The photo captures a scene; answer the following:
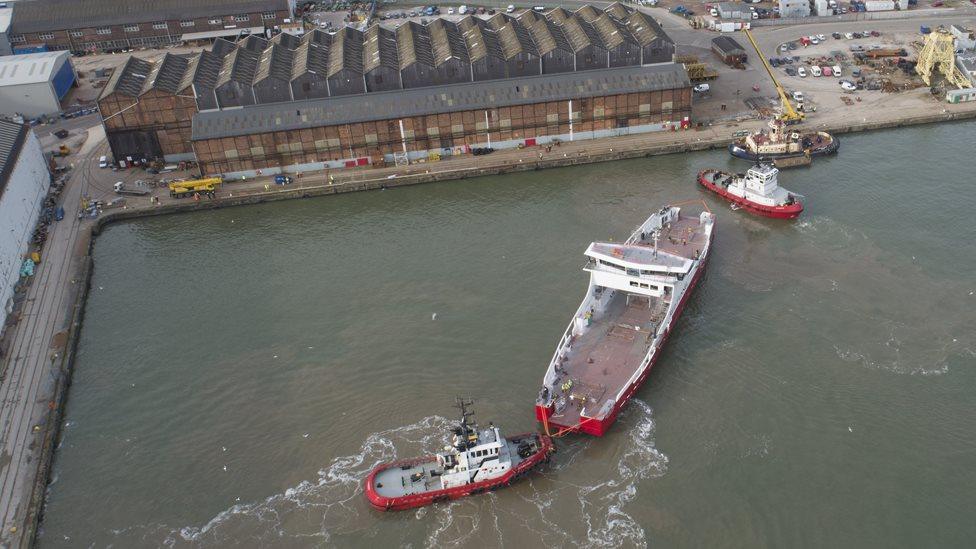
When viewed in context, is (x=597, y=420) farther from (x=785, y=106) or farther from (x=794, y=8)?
(x=794, y=8)

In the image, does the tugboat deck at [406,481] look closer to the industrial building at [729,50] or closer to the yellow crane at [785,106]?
the yellow crane at [785,106]

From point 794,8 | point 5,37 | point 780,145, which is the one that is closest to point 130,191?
point 5,37

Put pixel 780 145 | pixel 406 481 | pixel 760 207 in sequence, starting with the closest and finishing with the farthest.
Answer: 1. pixel 406 481
2. pixel 760 207
3. pixel 780 145

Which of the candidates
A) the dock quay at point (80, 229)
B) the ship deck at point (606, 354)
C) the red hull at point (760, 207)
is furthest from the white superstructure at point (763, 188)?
the ship deck at point (606, 354)

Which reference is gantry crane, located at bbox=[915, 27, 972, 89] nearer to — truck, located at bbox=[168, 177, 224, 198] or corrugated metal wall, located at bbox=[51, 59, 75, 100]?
truck, located at bbox=[168, 177, 224, 198]

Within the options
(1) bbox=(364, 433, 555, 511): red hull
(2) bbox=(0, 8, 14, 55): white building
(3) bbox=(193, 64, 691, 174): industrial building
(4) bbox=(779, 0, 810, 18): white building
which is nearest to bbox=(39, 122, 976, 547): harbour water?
(1) bbox=(364, 433, 555, 511): red hull

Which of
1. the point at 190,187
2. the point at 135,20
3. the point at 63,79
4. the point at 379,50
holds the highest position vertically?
the point at 135,20
